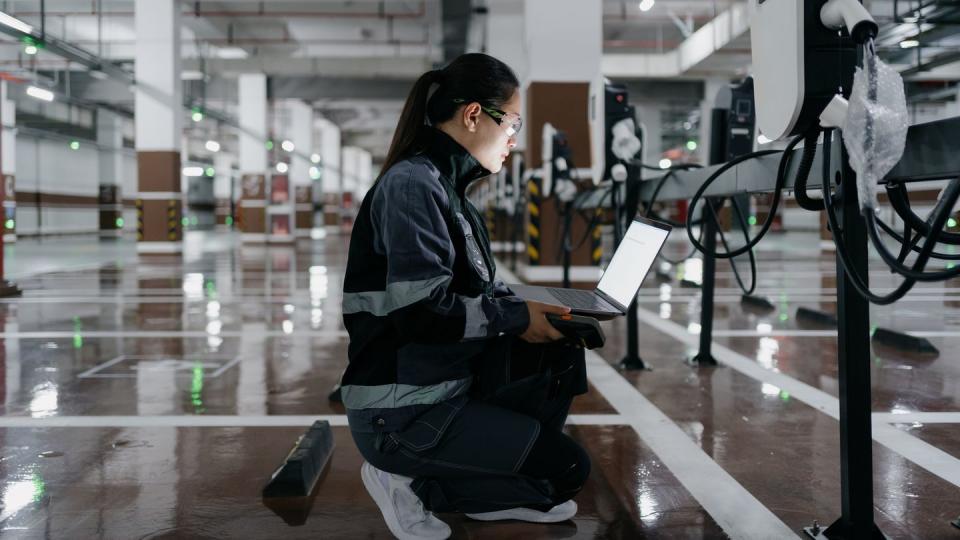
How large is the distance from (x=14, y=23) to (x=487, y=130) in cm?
1044

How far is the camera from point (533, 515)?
7.70 ft

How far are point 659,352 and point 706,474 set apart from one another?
252cm

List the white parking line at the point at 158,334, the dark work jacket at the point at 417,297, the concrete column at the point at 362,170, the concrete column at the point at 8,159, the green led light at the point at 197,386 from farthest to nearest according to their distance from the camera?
1. the concrete column at the point at 362,170
2. the concrete column at the point at 8,159
3. the white parking line at the point at 158,334
4. the green led light at the point at 197,386
5. the dark work jacket at the point at 417,297

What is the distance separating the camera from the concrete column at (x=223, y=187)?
145 feet

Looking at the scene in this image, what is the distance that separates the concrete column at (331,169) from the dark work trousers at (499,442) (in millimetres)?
29665

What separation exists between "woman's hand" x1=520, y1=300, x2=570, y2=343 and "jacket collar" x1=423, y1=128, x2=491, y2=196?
40 cm

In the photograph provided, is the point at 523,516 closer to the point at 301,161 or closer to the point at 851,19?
the point at 851,19

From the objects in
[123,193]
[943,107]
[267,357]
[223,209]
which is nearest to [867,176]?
[267,357]

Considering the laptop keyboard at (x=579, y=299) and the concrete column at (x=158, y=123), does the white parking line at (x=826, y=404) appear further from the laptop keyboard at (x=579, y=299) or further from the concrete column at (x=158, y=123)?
the concrete column at (x=158, y=123)

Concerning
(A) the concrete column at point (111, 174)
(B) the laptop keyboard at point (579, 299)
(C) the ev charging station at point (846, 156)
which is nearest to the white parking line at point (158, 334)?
(B) the laptop keyboard at point (579, 299)

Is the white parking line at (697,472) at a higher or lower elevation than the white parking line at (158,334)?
lower

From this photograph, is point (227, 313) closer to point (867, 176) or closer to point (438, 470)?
point (438, 470)

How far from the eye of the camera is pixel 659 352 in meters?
5.25

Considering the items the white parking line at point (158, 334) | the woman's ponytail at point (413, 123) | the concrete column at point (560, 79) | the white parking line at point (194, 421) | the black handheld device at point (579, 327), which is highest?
the concrete column at point (560, 79)
